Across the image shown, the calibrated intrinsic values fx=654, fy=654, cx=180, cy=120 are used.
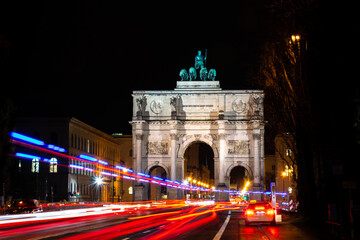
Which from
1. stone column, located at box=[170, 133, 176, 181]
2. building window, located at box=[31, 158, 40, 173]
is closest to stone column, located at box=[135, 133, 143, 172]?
stone column, located at box=[170, 133, 176, 181]

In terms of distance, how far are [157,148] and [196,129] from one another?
6372 mm

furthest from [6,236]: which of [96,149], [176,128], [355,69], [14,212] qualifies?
[96,149]

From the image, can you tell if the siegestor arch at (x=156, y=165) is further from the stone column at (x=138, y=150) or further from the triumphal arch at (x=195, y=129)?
the stone column at (x=138, y=150)

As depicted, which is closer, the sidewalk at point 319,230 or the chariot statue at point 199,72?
the sidewalk at point 319,230

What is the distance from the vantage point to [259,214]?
31734 mm

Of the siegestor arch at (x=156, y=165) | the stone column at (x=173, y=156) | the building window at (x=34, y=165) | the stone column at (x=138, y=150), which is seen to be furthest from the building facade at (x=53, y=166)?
the stone column at (x=173, y=156)

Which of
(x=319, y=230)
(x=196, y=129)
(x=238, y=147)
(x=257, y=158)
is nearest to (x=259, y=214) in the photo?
(x=319, y=230)

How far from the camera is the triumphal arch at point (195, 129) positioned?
306ft

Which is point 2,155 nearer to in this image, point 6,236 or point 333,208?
point 6,236

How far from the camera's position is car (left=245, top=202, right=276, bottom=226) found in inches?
1242

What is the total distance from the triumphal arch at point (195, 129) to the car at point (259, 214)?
6041cm

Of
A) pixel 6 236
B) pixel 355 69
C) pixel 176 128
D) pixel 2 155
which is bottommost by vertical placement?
pixel 6 236

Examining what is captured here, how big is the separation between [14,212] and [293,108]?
64.1 feet

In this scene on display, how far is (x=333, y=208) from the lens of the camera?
91.1 ft
